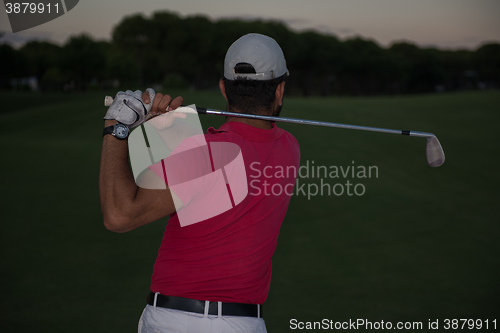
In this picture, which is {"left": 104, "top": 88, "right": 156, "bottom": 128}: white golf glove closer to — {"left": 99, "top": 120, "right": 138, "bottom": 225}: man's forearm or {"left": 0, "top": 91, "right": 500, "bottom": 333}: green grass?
{"left": 99, "top": 120, "right": 138, "bottom": 225}: man's forearm

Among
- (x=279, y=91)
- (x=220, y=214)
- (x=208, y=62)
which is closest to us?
(x=220, y=214)

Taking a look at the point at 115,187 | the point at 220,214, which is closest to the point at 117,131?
the point at 115,187

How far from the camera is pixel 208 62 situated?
8394 cm

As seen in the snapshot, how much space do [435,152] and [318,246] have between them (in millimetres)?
3864

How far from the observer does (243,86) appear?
2.06 m

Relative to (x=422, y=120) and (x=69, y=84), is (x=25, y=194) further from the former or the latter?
(x=69, y=84)

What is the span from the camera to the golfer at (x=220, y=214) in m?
1.68

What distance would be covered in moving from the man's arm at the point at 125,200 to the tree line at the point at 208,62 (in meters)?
51.5

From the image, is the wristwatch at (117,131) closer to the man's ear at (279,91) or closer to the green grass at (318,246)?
the man's ear at (279,91)

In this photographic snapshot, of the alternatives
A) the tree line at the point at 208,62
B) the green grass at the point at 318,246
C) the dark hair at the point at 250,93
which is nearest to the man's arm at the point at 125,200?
the dark hair at the point at 250,93

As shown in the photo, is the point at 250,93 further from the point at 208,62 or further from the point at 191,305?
the point at 208,62

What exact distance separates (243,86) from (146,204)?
714 mm

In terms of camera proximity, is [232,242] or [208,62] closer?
[232,242]

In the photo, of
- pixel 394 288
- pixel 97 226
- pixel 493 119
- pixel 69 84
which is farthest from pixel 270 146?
pixel 69 84
